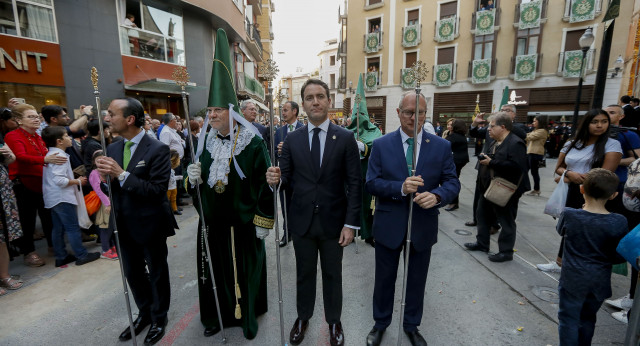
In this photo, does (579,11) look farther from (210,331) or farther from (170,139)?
(210,331)

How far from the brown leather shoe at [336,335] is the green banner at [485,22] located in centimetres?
2261

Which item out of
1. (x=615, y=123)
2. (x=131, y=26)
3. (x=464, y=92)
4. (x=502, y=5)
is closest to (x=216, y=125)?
(x=615, y=123)

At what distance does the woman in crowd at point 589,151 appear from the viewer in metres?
3.16

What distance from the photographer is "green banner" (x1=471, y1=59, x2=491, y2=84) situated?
1936 cm

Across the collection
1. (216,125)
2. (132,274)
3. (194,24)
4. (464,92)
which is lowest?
(132,274)

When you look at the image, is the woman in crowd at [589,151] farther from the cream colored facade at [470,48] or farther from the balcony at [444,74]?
the balcony at [444,74]

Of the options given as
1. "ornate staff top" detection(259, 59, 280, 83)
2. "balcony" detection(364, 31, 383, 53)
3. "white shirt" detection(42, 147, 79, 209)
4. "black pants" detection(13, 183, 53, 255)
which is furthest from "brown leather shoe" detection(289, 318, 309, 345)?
"balcony" detection(364, 31, 383, 53)

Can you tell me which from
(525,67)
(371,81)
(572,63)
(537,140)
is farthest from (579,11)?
(537,140)

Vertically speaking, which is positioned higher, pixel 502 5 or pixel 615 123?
pixel 502 5

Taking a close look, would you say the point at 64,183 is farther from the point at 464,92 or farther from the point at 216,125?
the point at 464,92

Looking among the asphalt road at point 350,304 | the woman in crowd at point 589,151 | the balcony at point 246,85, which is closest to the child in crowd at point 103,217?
the asphalt road at point 350,304

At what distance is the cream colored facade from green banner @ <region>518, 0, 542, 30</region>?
0.94 feet

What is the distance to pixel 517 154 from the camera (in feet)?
12.9

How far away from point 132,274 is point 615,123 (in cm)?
610
